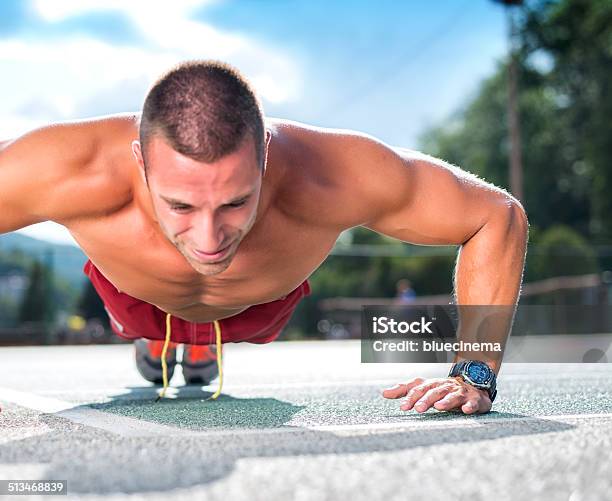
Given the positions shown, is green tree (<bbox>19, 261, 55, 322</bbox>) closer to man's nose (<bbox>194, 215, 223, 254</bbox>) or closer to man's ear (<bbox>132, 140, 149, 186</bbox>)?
man's ear (<bbox>132, 140, 149, 186</bbox>)

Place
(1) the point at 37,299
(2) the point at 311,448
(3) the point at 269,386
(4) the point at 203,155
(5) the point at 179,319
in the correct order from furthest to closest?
1. (1) the point at 37,299
2. (3) the point at 269,386
3. (5) the point at 179,319
4. (4) the point at 203,155
5. (2) the point at 311,448

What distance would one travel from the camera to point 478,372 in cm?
234

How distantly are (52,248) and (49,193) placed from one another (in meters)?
11.3

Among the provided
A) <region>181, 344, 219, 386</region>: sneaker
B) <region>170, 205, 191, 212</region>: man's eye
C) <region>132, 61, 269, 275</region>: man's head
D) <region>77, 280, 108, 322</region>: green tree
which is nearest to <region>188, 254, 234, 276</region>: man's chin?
<region>132, 61, 269, 275</region>: man's head

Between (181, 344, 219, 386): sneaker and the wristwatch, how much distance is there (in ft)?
4.98

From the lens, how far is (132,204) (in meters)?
2.39

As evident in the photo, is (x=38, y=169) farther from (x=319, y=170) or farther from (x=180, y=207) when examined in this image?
(x=319, y=170)

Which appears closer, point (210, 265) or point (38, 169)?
point (210, 265)

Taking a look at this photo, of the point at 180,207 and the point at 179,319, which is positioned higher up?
the point at 180,207

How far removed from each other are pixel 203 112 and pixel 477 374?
1.01m

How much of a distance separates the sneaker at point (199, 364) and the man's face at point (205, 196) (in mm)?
1680

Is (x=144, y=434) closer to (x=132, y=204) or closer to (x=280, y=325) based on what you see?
(x=132, y=204)

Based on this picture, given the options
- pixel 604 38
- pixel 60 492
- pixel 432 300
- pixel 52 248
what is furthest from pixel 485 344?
pixel 604 38

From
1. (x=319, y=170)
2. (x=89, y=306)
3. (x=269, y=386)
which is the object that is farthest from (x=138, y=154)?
(x=89, y=306)
